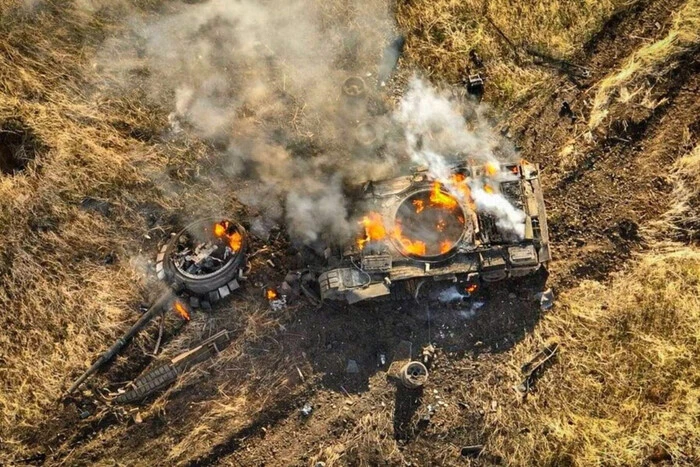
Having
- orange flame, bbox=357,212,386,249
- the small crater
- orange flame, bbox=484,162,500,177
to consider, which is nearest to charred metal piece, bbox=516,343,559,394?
orange flame, bbox=484,162,500,177

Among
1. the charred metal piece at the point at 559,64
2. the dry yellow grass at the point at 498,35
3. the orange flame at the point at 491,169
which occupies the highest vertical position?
the dry yellow grass at the point at 498,35

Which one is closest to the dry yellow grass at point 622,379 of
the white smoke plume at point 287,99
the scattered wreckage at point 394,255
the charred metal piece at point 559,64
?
the scattered wreckage at point 394,255

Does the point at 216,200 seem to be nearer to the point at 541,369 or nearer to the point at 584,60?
the point at 541,369

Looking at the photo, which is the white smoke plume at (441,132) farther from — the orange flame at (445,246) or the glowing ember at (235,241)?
the glowing ember at (235,241)

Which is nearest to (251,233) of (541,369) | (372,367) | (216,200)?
(216,200)

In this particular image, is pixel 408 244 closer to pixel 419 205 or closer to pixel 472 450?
pixel 419 205

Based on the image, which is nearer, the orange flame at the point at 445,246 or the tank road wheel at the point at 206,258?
the orange flame at the point at 445,246

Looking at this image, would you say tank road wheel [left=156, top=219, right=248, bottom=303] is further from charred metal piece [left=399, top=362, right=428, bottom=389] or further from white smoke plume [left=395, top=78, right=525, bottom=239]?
white smoke plume [left=395, top=78, right=525, bottom=239]
